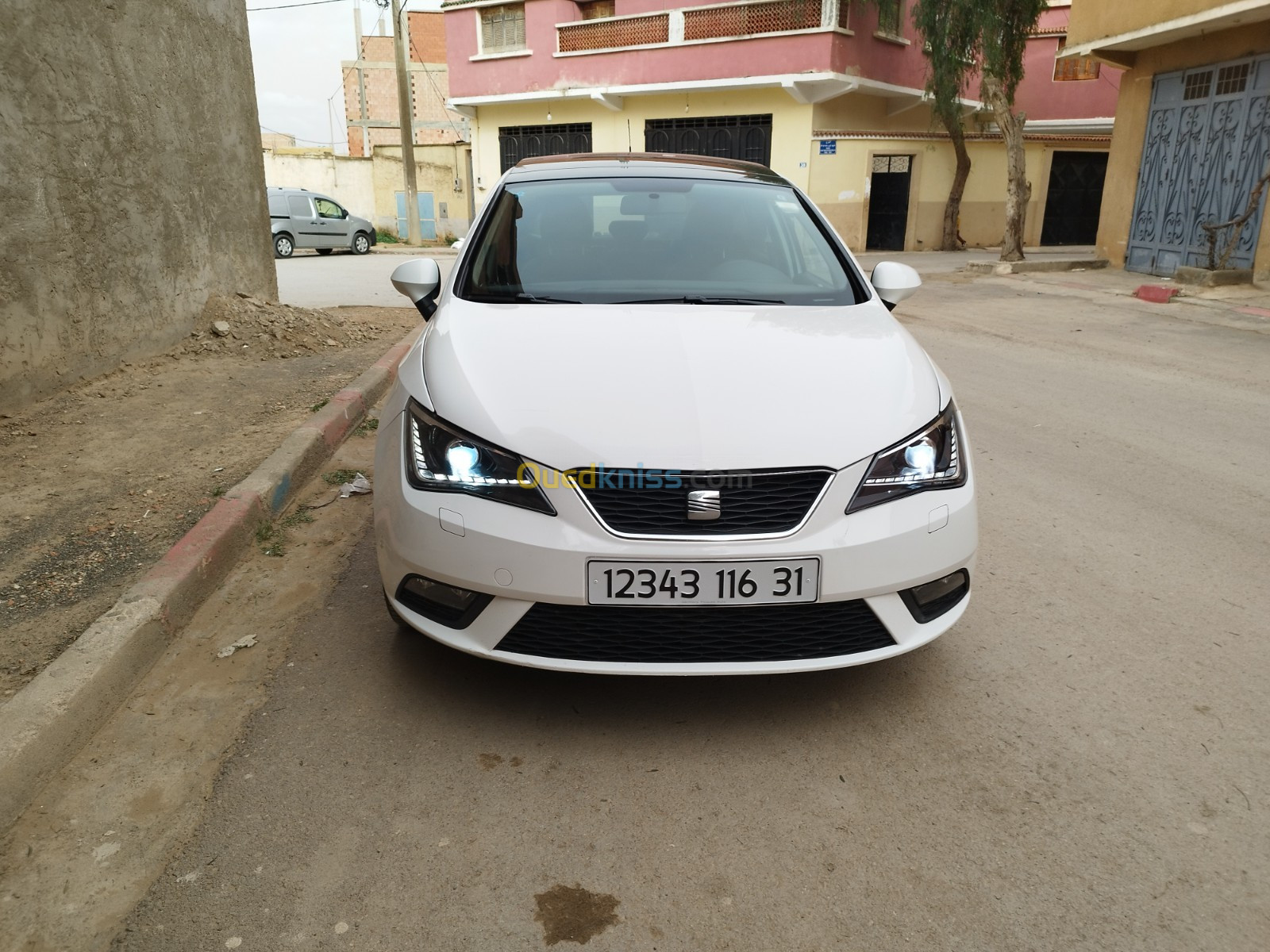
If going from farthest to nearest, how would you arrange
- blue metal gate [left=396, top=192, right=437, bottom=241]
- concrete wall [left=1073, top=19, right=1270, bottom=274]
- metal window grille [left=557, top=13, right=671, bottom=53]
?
1. blue metal gate [left=396, top=192, right=437, bottom=241]
2. metal window grille [left=557, top=13, right=671, bottom=53]
3. concrete wall [left=1073, top=19, right=1270, bottom=274]

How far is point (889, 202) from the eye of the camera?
84.1 ft

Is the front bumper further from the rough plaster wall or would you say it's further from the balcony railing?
the balcony railing

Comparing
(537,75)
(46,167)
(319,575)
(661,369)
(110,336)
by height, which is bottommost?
(319,575)

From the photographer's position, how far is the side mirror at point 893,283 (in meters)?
3.74

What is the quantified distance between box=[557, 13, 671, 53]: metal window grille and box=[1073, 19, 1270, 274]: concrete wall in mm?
12936

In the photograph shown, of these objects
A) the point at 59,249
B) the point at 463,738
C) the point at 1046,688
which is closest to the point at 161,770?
the point at 463,738

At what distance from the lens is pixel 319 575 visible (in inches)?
149

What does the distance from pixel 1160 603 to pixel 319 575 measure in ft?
10.3

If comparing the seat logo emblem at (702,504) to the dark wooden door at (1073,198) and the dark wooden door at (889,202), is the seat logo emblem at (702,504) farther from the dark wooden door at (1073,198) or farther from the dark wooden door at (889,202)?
the dark wooden door at (1073,198)

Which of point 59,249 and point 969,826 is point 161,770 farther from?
point 59,249

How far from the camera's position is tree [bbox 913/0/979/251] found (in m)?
18.9

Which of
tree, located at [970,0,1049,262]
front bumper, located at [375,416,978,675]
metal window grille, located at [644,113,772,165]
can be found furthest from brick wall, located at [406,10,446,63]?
front bumper, located at [375,416,978,675]

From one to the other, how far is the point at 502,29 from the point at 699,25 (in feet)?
22.3

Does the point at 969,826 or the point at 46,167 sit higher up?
the point at 46,167
